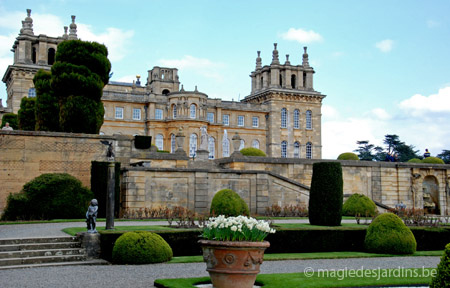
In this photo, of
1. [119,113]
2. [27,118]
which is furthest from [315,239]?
[119,113]

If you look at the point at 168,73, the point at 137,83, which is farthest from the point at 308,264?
the point at 137,83

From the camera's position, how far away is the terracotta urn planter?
Answer: 9141 mm

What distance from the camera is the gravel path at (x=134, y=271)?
34.1 ft

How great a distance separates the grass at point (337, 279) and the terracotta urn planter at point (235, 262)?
2.27 feet

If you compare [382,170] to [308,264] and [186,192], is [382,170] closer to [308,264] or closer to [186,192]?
[186,192]

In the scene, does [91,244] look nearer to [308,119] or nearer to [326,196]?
[326,196]

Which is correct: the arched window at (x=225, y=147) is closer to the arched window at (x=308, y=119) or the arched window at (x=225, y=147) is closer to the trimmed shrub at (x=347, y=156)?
Result: the arched window at (x=308, y=119)

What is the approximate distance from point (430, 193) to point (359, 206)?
A: 11.6 meters

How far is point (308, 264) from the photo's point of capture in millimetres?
13547

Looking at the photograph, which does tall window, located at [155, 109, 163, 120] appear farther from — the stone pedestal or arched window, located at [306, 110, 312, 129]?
the stone pedestal

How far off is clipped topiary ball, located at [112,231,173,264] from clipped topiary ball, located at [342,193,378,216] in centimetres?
1283

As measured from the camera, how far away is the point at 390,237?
51.8 feet

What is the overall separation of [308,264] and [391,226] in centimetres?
379

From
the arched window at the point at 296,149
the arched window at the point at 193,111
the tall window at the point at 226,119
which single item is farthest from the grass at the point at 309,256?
the arched window at the point at 296,149
